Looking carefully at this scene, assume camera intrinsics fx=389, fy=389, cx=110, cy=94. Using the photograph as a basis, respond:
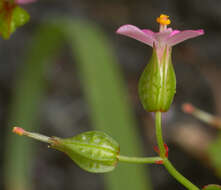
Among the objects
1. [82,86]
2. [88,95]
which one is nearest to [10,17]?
[88,95]

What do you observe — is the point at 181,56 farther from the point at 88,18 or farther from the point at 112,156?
the point at 112,156

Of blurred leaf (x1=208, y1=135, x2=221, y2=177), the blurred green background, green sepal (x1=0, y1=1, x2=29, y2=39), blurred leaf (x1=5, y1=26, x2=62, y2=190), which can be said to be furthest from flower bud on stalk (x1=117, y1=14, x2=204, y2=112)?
blurred leaf (x1=5, y1=26, x2=62, y2=190)

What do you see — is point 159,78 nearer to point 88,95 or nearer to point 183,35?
point 183,35

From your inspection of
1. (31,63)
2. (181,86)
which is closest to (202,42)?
(181,86)

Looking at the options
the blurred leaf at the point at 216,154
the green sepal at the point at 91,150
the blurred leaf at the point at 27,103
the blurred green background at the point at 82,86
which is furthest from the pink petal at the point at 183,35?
the blurred leaf at the point at 27,103

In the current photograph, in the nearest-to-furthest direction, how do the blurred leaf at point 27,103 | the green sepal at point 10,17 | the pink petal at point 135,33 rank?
the pink petal at point 135,33 < the green sepal at point 10,17 < the blurred leaf at point 27,103

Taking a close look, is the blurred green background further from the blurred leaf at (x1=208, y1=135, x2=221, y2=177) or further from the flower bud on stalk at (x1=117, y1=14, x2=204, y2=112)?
the flower bud on stalk at (x1=117, y1=14, x2=204, y2=112)

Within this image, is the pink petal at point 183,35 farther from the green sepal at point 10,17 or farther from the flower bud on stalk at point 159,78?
the green sepal at point 10,17
